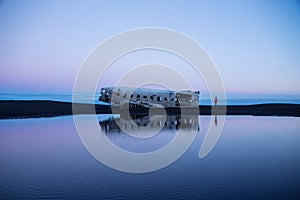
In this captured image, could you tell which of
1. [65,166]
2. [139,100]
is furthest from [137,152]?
[139,100]

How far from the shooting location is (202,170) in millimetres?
9109

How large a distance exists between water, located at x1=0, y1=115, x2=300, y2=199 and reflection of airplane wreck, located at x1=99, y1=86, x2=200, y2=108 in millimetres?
20872

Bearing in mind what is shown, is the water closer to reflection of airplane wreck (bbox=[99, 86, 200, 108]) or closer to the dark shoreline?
the dark shoreline

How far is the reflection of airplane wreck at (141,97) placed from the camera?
34.7m

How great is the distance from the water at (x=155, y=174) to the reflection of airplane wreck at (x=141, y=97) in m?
20.9

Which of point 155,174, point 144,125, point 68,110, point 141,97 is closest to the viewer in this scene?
point 155,174

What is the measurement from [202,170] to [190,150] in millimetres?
3165

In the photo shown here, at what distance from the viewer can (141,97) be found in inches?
1389

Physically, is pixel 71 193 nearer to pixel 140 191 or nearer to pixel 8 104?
pixel 140 191

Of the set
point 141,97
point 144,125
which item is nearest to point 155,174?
point 144,125

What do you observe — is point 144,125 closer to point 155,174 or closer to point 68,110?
point 155,174

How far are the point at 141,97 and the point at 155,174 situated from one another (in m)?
Result: 26.6

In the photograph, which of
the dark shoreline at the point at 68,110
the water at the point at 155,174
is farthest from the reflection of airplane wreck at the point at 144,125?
the dark shoreline at the point at 68,110

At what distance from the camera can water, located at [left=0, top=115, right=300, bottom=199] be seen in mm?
6965
